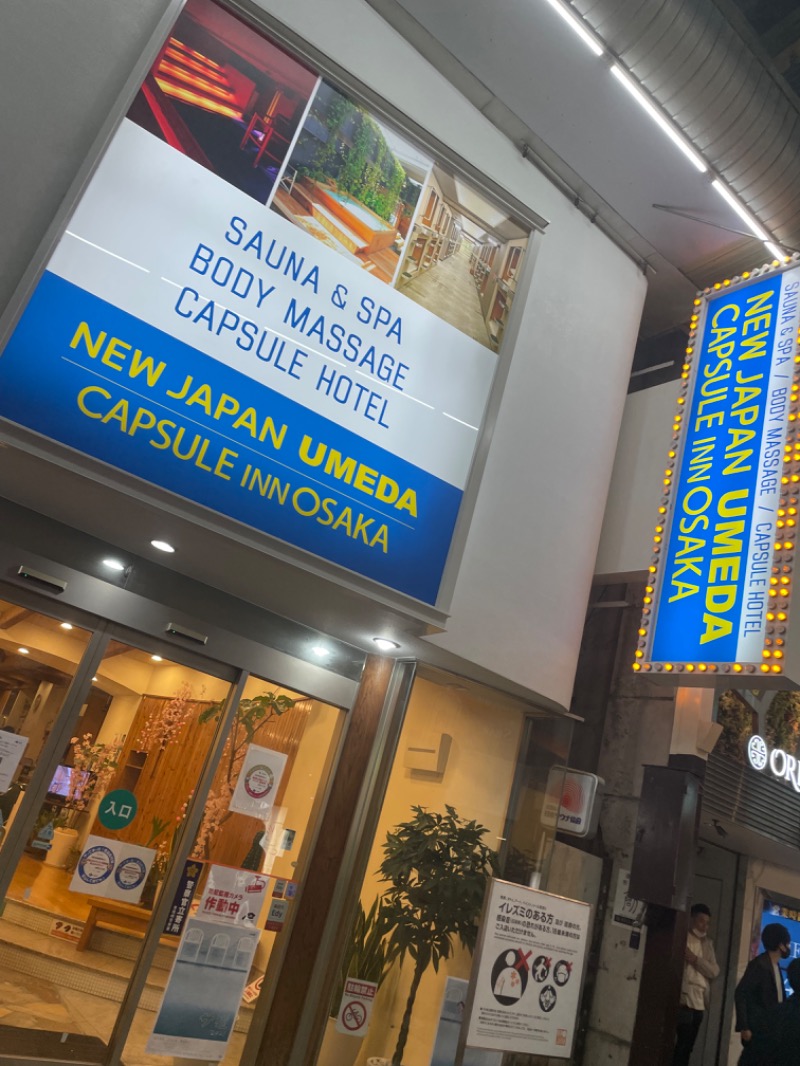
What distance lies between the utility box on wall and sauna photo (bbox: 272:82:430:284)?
432cm

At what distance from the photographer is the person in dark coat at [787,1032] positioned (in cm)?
582

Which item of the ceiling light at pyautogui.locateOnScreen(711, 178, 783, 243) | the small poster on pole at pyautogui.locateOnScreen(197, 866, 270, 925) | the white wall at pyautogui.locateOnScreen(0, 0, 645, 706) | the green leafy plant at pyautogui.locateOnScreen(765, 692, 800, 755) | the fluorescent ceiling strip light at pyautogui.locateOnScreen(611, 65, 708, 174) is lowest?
the small poster on pole at pyautogui.locateOnScreen(197, 866, 270, 925)

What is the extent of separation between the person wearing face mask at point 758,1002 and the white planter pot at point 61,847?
5311 millimetres

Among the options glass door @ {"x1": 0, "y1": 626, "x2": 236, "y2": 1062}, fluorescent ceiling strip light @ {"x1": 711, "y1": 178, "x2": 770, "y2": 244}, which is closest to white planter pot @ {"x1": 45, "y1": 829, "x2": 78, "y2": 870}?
glass door @ {"x1": 0, "y1": 626, "x2": 236, "y2": 1062}

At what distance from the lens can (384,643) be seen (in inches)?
227

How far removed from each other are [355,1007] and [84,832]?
7.07ft

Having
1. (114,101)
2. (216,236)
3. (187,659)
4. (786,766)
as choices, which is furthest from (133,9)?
(786,766)

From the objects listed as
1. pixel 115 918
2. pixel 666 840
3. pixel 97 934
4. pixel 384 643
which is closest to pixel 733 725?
pixel 666 840

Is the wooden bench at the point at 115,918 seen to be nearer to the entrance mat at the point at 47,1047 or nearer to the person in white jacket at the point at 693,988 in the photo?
the entrance mat at the point at 47,1047

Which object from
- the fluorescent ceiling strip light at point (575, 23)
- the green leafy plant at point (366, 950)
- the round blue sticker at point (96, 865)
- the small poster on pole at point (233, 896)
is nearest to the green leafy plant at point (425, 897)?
the green leafy plant at point (366, 950)

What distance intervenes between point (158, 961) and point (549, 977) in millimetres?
2450

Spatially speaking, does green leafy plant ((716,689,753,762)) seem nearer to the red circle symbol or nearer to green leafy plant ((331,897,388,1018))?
green leafy plant ((331,897,388,1018))

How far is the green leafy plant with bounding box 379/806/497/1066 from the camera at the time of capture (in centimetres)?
539

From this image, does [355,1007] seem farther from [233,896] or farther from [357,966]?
[233,896]
